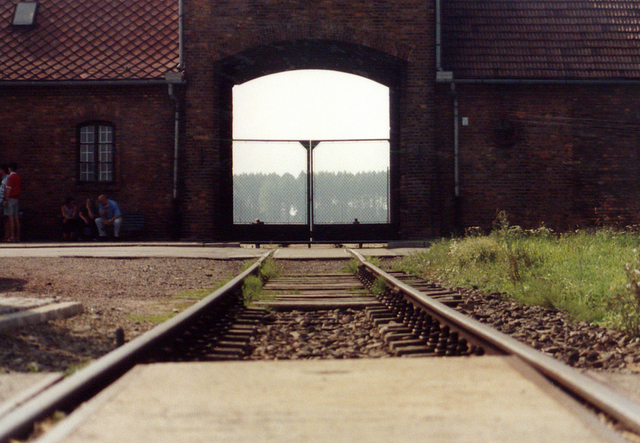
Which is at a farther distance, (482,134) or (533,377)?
(482,134)

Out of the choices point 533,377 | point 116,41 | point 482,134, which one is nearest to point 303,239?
point 482,134

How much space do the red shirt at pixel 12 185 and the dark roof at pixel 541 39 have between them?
10.7 meters

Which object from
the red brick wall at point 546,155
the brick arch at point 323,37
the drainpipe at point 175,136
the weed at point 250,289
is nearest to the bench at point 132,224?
the drainpipe at point 175,136

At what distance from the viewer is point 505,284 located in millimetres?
6699

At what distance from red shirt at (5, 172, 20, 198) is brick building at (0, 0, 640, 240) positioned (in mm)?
1813

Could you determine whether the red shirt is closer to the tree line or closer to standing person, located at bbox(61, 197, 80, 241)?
standing person, located at bbox(61, 197, 80, 241)

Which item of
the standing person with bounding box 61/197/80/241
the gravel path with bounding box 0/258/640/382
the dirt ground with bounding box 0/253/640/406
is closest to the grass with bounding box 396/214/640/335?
the gravel path with bounding box 0/258/640/382

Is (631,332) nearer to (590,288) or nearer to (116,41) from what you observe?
(590,288)

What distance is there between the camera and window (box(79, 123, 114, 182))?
676 inches

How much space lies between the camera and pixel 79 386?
216 cm

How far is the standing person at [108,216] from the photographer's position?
16.3m

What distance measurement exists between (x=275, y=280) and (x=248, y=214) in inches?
351

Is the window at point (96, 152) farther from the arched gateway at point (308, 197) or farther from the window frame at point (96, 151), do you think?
the arched gateway at point (308, 197)

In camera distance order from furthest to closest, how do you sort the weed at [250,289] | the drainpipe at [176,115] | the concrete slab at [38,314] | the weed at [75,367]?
the drainpipe at [176,115] → the weed at [250,289] → the concrete slab at [38,314] → the weed at [75,367]
